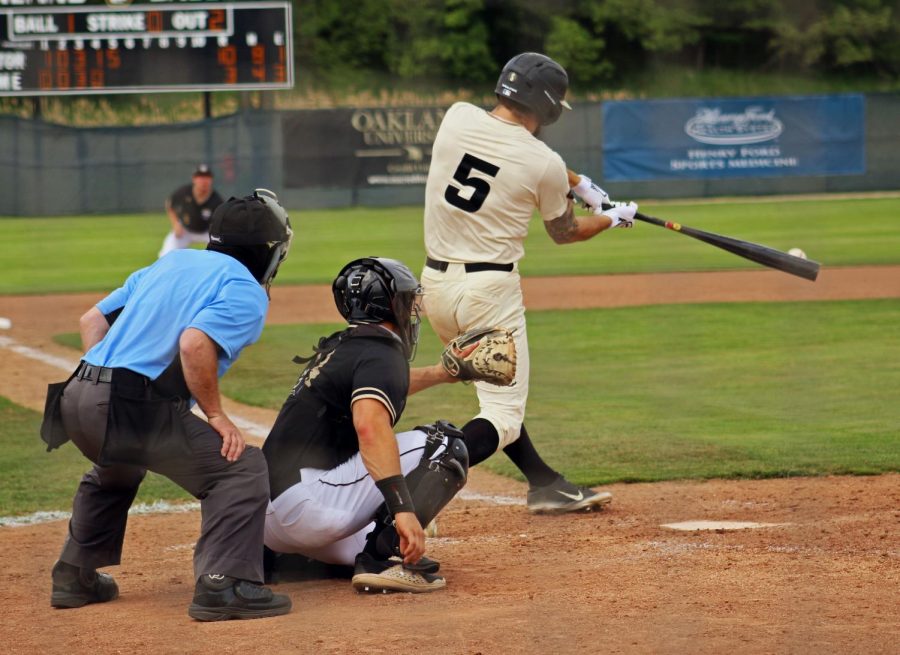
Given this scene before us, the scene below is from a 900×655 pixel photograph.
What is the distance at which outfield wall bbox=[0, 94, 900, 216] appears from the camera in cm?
1922

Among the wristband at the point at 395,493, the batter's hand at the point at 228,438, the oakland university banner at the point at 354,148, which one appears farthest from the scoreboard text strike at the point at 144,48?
the wristband at the point at 395,493

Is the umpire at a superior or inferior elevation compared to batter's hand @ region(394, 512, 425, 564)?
superior

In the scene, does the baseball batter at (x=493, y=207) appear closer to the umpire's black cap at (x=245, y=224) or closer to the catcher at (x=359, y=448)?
the catcher at (x=359, y=448)

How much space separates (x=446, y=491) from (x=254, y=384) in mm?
4170

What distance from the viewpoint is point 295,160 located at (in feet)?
69.8

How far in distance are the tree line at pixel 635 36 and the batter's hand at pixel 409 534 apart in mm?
2436

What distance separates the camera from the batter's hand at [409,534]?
3152 mm

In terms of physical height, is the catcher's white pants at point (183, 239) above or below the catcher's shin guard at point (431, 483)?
below

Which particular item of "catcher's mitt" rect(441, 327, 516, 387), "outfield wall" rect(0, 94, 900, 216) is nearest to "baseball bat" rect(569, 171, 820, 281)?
"catcher's mitt" rect(441, 327, 516, 387)

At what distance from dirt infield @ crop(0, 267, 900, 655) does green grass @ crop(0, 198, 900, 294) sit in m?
8.93

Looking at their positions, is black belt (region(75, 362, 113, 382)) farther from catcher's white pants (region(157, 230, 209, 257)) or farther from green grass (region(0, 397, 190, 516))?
catcher's white pants (region(157, 230, 209, 257))

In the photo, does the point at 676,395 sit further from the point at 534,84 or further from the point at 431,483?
the point at 431,483

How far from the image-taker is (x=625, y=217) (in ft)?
14.9

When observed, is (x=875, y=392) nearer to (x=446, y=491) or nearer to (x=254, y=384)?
(x=254, y=384)
